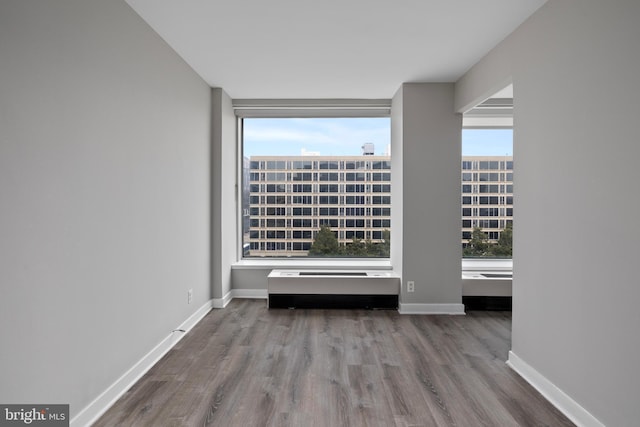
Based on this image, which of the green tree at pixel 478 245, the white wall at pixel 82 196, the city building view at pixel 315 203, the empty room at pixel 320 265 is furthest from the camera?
the city building view at pixel 315 203

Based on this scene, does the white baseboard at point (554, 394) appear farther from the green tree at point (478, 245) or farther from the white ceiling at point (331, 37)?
the white ceiling at point (331, 37)

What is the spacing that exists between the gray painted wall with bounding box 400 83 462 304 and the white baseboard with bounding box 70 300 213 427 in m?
2.44

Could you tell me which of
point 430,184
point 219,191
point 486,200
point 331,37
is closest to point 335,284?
point 430,184

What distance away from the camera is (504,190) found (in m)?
4.77

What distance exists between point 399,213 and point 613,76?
260cm

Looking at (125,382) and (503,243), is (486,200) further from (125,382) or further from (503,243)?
(125,382)

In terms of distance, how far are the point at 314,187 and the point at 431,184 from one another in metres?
1.63

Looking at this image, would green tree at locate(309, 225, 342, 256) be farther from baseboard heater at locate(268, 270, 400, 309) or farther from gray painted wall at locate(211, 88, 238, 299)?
gray painted wall at locate(211, 88, 238, 299)

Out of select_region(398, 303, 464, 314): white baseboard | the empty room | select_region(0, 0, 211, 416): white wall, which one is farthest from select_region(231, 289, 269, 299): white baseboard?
select_region(398, 303, 464, 314): white baseboard

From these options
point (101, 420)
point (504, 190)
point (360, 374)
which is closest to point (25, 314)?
point (101, 420)

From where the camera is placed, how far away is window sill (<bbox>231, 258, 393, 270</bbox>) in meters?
4.79

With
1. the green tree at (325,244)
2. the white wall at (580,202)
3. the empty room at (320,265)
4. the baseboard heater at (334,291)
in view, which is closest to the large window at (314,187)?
the green tree at (325,244)

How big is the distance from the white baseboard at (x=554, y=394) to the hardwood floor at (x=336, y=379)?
49 mm

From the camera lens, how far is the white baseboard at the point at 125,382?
2.02 meters
